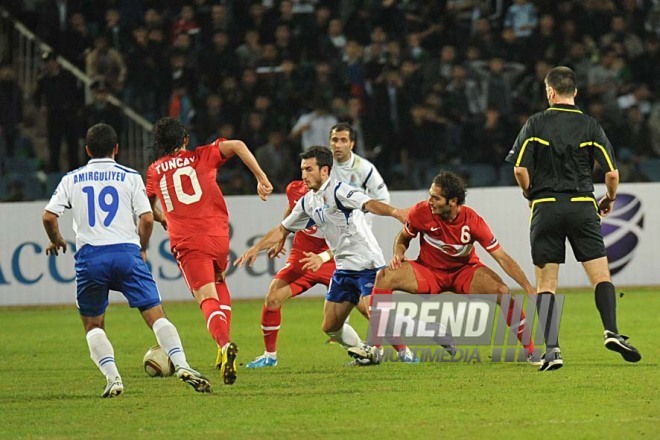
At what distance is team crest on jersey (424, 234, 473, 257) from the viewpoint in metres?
9.77

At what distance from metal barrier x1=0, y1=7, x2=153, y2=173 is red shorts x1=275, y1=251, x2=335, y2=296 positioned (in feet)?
30.2

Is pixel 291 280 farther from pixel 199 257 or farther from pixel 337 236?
pixel 199 257

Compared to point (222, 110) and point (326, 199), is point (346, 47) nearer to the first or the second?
point (222, 110)

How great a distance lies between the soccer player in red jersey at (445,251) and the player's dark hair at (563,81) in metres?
1.15

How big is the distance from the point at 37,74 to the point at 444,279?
12449 mm

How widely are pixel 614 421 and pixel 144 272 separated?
3.37 metres

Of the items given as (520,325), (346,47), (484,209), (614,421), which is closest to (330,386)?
(520,325)

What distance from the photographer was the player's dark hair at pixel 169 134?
9109 millimetres

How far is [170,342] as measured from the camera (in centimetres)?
820

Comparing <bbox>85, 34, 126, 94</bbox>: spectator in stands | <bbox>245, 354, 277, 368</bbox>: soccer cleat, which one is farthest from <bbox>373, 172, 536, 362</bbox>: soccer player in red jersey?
<bbox>85, 34, 126, 94</bbox>: spectator in stands

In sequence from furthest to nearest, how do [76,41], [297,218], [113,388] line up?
[76,41], [297,218], [113,388]

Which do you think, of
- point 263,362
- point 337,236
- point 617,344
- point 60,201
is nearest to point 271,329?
point 263,362

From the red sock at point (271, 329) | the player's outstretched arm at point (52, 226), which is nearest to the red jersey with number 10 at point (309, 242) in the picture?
the red sock at point (271, 329)

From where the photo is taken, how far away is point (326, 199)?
995cm
